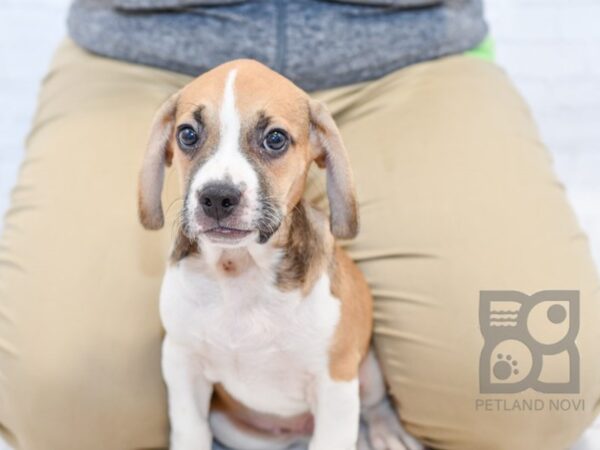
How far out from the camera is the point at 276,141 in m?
1.45

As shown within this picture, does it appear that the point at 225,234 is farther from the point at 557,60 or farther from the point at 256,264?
the point at 557,60

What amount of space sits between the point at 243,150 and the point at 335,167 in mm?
190

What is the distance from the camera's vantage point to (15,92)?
2969 millimetres

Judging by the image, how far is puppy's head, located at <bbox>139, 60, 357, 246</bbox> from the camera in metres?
1.38

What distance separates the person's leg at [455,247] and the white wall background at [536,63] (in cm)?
97

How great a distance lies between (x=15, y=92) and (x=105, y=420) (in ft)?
5.10

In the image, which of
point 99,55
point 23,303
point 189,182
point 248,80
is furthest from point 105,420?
point 99,55

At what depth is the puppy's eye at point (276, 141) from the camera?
56.7 inches

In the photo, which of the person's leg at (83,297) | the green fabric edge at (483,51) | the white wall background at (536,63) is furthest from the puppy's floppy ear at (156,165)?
the white wall background at (536,63)

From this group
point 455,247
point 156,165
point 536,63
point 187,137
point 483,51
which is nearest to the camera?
point 187,137

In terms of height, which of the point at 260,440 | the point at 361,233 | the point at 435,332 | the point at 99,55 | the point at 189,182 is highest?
the point at 99,55

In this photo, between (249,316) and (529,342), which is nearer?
(249,316)

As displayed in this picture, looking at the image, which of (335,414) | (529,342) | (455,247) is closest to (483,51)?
(455,247)

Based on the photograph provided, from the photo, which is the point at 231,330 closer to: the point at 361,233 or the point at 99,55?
the point at 361,233
